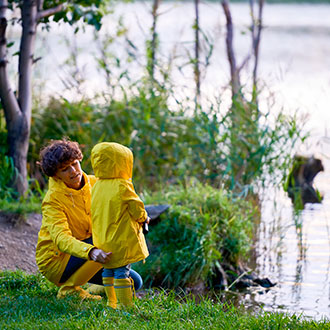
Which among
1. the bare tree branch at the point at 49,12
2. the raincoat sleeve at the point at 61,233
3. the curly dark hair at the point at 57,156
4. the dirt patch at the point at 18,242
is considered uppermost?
the bare tree branch at the point at 49,12

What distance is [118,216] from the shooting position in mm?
3607

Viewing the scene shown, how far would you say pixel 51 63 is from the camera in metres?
9.45

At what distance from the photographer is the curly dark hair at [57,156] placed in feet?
12.4

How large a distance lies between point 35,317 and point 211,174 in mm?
3631

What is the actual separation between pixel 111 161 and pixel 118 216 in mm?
330

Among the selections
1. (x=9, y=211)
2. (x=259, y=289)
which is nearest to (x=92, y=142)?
(x=9, y=211)

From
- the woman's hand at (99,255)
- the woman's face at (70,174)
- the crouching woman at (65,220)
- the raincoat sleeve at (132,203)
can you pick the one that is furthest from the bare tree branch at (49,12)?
the woman's hand at (99,255)

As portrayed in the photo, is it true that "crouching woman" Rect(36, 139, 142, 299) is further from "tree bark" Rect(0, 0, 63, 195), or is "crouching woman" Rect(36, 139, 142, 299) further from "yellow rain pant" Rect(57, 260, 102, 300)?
"tree bark" Rect(0, 0, 63, 195)

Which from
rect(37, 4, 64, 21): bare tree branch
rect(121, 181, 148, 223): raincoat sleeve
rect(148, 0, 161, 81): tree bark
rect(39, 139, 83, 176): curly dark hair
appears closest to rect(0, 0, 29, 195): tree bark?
rect(37, 4, 64, 21): bare tree branch

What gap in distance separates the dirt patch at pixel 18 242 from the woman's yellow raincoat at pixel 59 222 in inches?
39.1

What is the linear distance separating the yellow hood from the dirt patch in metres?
1.62

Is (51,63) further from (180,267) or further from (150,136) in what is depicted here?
(180,267)

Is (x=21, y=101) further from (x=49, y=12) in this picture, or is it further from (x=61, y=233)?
(x=61, y=233)

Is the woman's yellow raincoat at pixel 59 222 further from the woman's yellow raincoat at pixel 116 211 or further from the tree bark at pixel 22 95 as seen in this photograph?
the tree bark at pixel 22 95
